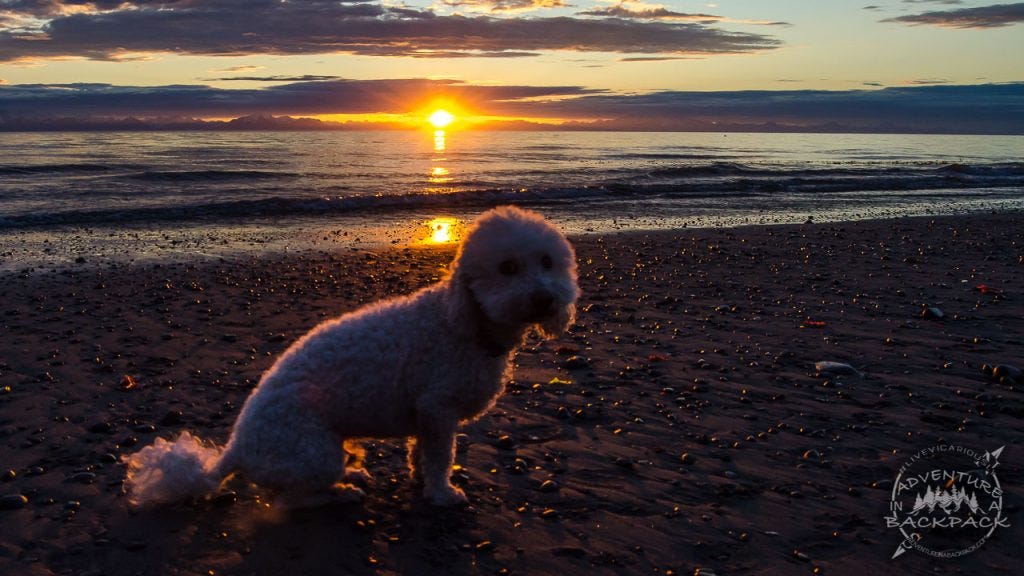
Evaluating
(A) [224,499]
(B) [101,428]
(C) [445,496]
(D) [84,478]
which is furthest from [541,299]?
(B) [101,428]

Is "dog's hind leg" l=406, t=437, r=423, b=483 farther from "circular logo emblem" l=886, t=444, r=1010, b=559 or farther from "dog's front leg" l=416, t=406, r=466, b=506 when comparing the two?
"circular logo emblem" l=886, t=444, r=1010, b=559

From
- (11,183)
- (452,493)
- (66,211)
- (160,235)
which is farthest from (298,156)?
(452,493)

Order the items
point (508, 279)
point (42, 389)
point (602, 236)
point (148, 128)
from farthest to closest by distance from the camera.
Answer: point (148, 128) < point (602, 236) < point (42, 389) < point (508, 279)

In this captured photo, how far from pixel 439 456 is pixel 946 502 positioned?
9.59 ft

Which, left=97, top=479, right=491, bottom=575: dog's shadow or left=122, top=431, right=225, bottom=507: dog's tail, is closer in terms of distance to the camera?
left=97, top=479, right=491, bottom=575: dog's shadow

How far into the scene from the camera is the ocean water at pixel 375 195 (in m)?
17.7

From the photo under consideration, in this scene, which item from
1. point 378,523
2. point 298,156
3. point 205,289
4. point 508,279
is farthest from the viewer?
point 298,156

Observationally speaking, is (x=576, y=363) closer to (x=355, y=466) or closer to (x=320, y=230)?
(x=355, y=466)

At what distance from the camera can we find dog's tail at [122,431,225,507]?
14.1 ft

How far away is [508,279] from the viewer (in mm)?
4078

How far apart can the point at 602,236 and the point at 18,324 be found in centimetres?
1126

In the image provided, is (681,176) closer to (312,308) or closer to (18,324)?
(312,308)

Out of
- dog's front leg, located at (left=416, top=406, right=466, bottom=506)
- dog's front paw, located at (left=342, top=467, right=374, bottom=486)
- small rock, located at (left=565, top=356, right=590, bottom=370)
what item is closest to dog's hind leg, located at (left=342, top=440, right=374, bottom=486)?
dog's front paw, located at (left=342, top=467, right=374, bottom=486)

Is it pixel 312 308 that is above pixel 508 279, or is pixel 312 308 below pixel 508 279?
below
